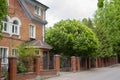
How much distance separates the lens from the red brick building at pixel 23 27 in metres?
31.4

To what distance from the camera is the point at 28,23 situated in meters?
35.4

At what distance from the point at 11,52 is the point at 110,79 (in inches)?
465

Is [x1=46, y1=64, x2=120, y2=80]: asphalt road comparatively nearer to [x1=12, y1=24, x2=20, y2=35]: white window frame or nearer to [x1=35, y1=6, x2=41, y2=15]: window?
[x1=12, y1=24, x2=20, y2=35]: white window frame

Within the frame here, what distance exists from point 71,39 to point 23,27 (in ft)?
25.3

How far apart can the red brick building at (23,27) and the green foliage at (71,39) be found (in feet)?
6.09

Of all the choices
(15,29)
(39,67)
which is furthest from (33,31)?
(39,67)

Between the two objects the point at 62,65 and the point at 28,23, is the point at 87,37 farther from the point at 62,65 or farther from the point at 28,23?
the point at 28,23

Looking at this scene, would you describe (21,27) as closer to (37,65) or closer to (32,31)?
(32,31)

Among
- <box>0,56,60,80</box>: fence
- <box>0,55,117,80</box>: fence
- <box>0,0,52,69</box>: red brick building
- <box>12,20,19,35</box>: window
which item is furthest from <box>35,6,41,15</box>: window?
<box>0,56,60,80</box>: fence

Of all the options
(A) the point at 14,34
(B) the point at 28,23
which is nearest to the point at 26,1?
(B) the point at 28,23

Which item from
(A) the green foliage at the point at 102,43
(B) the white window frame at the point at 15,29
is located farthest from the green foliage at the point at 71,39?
(A) the green foliage at the point at 102,43

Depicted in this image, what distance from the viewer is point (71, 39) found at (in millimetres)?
39406

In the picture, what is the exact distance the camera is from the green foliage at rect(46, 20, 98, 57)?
3925cm

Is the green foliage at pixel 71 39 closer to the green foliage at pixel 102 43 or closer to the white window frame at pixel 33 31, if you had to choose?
the white window frame at pixel 33 31
